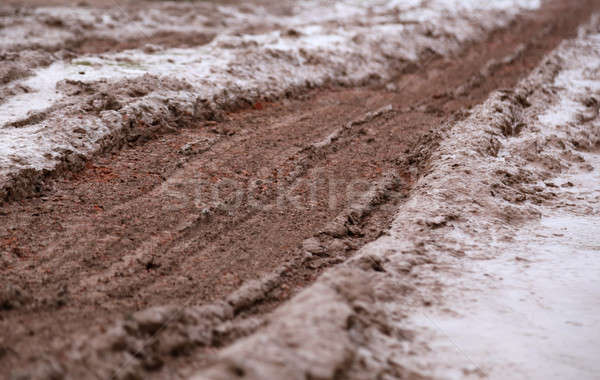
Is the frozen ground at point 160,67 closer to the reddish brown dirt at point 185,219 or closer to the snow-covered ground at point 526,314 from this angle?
the reddish brown dirt at point 185,219

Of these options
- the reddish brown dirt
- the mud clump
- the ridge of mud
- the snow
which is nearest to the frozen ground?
the reddish brown dirt

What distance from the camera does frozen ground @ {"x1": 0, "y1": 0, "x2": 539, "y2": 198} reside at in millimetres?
7129

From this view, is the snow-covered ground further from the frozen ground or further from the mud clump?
the frozen ground

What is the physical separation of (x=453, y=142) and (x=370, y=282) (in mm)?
4269

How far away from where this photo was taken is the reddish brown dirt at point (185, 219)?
437cm

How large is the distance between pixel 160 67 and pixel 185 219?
5.39m

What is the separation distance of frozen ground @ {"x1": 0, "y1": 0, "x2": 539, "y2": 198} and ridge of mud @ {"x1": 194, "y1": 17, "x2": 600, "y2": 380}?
14.8ft

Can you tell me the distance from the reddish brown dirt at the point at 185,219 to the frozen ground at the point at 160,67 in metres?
0.55

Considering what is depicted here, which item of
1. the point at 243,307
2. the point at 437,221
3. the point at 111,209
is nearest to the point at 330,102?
the point at 437,221

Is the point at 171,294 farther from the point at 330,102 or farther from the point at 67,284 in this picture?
the point at 330,102

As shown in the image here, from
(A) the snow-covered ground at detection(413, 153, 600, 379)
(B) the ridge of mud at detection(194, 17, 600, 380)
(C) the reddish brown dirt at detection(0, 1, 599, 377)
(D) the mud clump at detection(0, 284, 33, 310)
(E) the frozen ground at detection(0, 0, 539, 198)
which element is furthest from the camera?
(E) the frozen ground at detection(0, 0, 539, 198)

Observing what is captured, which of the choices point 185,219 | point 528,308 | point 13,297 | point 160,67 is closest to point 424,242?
point 528,308

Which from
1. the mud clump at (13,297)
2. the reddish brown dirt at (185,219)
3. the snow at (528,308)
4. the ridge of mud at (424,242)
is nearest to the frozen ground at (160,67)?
the reddish brown dirt at (185,219)

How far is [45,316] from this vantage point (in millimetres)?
4098
